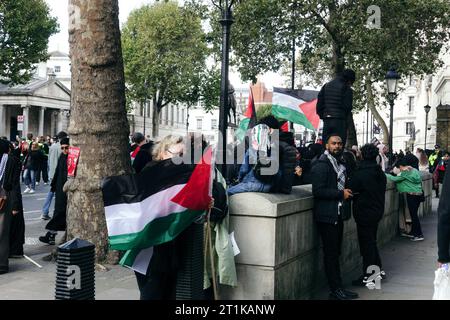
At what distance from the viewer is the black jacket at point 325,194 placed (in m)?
6.30

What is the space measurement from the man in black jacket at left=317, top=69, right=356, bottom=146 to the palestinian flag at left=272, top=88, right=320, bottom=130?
2146 millimetres

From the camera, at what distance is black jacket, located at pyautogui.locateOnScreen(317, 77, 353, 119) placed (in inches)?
334

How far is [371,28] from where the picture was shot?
2023 centimetres

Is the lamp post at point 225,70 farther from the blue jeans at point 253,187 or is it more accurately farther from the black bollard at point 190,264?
the black bollard at point 190,264

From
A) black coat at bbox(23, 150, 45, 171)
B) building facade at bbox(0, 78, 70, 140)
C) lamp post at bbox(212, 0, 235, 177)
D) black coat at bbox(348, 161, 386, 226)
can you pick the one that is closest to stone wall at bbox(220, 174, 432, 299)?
black coat at bbox(348, 161, 386, 226)

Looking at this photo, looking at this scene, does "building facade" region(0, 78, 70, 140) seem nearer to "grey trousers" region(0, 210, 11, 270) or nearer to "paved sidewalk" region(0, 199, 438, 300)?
"grey trousers" region(0, 210, 11, 270)

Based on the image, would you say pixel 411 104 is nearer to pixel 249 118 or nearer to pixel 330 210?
pixel 249 118

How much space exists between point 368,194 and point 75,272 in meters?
4.31

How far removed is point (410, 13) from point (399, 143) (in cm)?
8108

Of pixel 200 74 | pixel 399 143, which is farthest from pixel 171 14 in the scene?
pixel 399 143

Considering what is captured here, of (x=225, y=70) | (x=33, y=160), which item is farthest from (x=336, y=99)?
(x=33, y=160)

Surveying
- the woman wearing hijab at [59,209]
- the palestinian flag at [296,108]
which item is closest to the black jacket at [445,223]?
the woman wearing hijab at [59,209]

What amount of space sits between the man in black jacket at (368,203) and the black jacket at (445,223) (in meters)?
3.50
